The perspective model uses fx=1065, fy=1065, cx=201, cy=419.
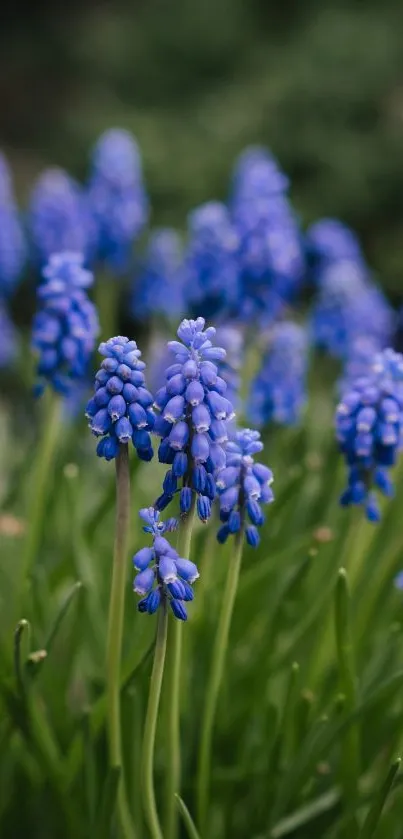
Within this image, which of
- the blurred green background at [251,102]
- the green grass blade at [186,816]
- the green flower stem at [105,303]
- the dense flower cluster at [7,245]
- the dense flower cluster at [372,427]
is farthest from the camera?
the blurred green background at [251,102]

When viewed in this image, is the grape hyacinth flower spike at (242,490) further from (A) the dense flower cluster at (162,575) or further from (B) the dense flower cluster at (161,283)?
(B) the dense flower cluster at (161,283)

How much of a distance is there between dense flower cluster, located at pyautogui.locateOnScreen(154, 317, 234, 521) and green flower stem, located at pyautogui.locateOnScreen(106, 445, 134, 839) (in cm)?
17

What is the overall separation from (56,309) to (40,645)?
3.30 feet

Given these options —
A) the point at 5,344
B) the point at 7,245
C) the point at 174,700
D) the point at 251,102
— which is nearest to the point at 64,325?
the point at 174,700

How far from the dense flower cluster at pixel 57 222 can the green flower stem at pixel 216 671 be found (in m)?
3.42

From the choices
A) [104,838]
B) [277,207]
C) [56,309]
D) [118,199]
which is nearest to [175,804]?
[104,838]

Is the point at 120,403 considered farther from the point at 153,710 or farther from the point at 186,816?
the point at 186,816

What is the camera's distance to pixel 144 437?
2221 millimetres

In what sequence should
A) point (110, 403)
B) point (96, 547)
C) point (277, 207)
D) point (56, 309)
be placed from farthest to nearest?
point (277, 207)
point (96, 547)
point (56, 309)
point (110, 403)

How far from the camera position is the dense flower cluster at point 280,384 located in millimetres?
4512

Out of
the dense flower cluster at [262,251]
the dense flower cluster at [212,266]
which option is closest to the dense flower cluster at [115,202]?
the dense flower cluster at [262,251]

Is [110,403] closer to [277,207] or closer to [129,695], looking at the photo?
[129,695]

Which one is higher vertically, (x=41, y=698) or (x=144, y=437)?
(x=144, y=437)

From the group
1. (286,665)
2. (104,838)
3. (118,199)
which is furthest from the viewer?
(118,199)
